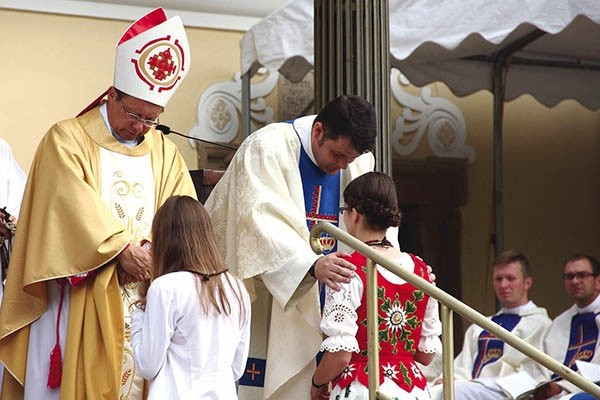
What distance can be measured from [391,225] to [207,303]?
80 cm

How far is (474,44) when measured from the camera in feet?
26.7

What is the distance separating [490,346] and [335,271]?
3.76 m

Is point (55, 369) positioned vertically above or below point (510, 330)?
above

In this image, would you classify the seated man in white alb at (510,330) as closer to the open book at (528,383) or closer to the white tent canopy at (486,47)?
the open book at (528,383)

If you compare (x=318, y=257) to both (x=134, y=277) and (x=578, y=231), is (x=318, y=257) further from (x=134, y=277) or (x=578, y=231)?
Answer: (x=578, y=231)

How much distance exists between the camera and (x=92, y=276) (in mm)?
4918

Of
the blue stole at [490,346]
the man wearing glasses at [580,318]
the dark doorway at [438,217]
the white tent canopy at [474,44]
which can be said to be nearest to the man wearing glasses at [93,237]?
the white tent canopy at [474,44]

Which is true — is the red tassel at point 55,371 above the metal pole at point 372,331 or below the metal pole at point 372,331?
below

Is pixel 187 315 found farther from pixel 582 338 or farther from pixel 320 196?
pixel 582 338

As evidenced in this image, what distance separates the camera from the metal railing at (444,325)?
4301 mm

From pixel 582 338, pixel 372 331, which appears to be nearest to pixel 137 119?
pixel 372 331

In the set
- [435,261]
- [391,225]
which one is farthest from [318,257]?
[435,261]

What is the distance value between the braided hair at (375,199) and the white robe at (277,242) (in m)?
0.37

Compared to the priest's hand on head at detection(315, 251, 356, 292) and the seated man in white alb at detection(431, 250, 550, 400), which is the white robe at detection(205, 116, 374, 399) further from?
the seated man in white alb at detection(431, 250, 550, 400)
